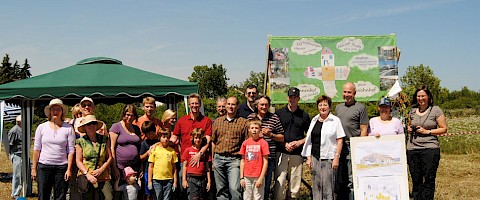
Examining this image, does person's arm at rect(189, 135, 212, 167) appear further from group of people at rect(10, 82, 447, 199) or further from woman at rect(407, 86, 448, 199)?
woman at rect(407, 86, 448, 199)

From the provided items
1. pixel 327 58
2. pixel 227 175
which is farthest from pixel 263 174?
pixel 327 58

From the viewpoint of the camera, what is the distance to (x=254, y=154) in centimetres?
543

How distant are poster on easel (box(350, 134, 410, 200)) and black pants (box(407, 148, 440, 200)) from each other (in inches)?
16.2

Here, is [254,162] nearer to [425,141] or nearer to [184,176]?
[184,176]

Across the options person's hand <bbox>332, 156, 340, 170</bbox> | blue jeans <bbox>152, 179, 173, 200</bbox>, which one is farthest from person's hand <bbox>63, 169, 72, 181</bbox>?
person's hand <bbox>332, 156, 340, 170</bbox>

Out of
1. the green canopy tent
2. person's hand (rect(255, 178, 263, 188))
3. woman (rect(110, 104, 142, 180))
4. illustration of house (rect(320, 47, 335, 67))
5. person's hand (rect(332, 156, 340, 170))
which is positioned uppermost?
illustration of house (rect(320, 47, 335, 67))

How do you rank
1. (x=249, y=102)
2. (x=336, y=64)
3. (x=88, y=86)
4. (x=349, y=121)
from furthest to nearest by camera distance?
(x=336, y=64)
(x=88, y=86)
(x=249, y=102)
(x=349, y=121)

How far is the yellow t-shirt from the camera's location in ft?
18.4

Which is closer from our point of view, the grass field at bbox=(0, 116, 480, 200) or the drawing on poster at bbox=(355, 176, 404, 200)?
the drawing on poster at bbox=(355, 176, 404, 200)

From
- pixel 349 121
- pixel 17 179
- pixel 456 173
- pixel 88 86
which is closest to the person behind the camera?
pixel 349 121

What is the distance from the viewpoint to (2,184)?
33.1ft

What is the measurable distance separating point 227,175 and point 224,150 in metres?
0.34

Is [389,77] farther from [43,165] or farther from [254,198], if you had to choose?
[43,165]

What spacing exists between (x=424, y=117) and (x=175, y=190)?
10.5 ft
